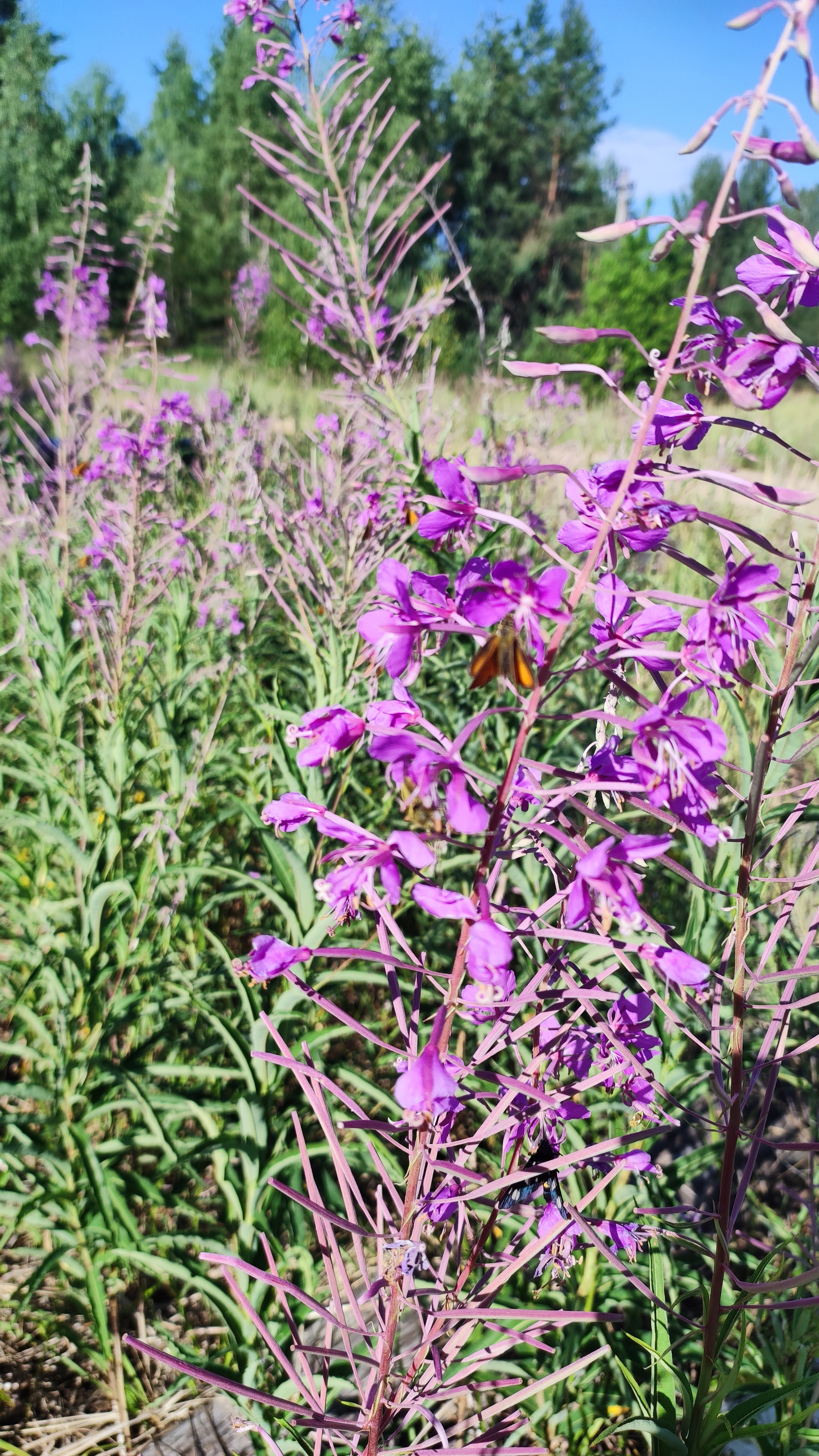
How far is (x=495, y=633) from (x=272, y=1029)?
1.71 feet

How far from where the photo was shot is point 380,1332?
93cm

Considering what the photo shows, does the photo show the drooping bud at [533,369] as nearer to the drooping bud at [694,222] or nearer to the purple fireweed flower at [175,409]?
the drooping bud at [694,222]

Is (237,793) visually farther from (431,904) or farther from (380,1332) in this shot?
(431,904)

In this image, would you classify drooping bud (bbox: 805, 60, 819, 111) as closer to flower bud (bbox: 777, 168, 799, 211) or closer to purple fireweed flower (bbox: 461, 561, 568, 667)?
flower bud (bbox: 777, 168, 799, 211)

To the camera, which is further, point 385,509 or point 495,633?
point 385,509

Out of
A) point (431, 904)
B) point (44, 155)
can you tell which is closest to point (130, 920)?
point (431, 904)

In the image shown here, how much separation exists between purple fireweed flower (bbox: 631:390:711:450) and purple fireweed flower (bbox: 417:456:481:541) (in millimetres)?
179

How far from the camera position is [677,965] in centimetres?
76

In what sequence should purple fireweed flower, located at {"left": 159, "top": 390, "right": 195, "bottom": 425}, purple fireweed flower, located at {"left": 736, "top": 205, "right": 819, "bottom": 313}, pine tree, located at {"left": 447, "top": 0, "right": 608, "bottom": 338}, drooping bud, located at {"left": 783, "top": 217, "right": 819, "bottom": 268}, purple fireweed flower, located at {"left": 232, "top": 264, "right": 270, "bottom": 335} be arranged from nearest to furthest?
drooping bud, located at {"left": 783, "top": 217, "right": 819, "bottom": 268}, purple fireweed flower, located at {"left": 736, "top": 205, "right": 819, "bottom": 313}, purple fireweed flower, located at {"left": 159, "top": 390, "right": 195, "bottom": 425}, purple fireweed flower, located at {"left": 232, "top": 264, "right": 270, "bottom": 335}, pine tree, located at {"left": 447, "top": 0, "right": 608, "bottom": 338}

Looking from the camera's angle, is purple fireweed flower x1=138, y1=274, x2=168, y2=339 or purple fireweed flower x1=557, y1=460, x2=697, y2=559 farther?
purple fireweed flower x1=138, y1=274, x2=168, y2=339

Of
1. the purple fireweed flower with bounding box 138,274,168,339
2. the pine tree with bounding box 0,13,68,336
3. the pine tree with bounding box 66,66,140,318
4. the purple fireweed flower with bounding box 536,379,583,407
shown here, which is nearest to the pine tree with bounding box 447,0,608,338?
the pine tree with bounding box 66,66,140,318

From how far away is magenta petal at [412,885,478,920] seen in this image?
0.68m

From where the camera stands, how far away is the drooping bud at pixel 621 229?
0.73 metres

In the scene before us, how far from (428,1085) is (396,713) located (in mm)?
331
